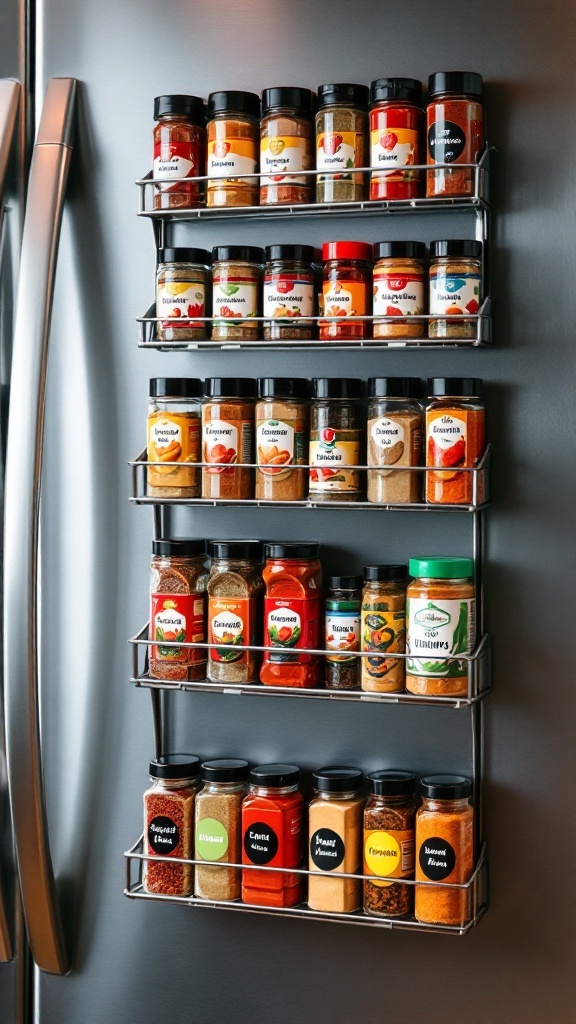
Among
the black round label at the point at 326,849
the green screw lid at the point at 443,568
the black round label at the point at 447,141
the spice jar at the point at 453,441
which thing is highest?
the black round label at the point at 447,141

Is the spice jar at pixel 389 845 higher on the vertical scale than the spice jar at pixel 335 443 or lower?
lower

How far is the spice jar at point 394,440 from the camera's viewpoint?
57.7 inches

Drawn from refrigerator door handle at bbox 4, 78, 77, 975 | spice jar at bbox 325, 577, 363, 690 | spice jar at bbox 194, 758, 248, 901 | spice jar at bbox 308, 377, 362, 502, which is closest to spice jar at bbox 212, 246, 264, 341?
spice jar at bbox 308, 377, 362, 502

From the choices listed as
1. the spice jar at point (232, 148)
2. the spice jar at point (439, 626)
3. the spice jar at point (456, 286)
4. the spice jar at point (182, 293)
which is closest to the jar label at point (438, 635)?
the spice jar at point (439, 626)

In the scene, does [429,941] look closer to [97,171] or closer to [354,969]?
[354,969]

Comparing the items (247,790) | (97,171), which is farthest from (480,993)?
(97,171)

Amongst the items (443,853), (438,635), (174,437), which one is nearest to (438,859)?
(443,853)

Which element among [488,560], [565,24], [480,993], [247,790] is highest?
[565,24]

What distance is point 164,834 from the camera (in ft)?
5.12

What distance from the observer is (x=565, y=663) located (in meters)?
1.50

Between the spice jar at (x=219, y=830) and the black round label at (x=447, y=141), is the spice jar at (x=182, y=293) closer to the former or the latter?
the black round label at (x=447, y=141)

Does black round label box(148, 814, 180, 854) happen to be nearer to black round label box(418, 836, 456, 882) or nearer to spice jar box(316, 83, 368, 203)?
black round label box(418, 836, 456, 882)

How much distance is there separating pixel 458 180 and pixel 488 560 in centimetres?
48

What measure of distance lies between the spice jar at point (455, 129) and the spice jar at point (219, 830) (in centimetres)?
80
